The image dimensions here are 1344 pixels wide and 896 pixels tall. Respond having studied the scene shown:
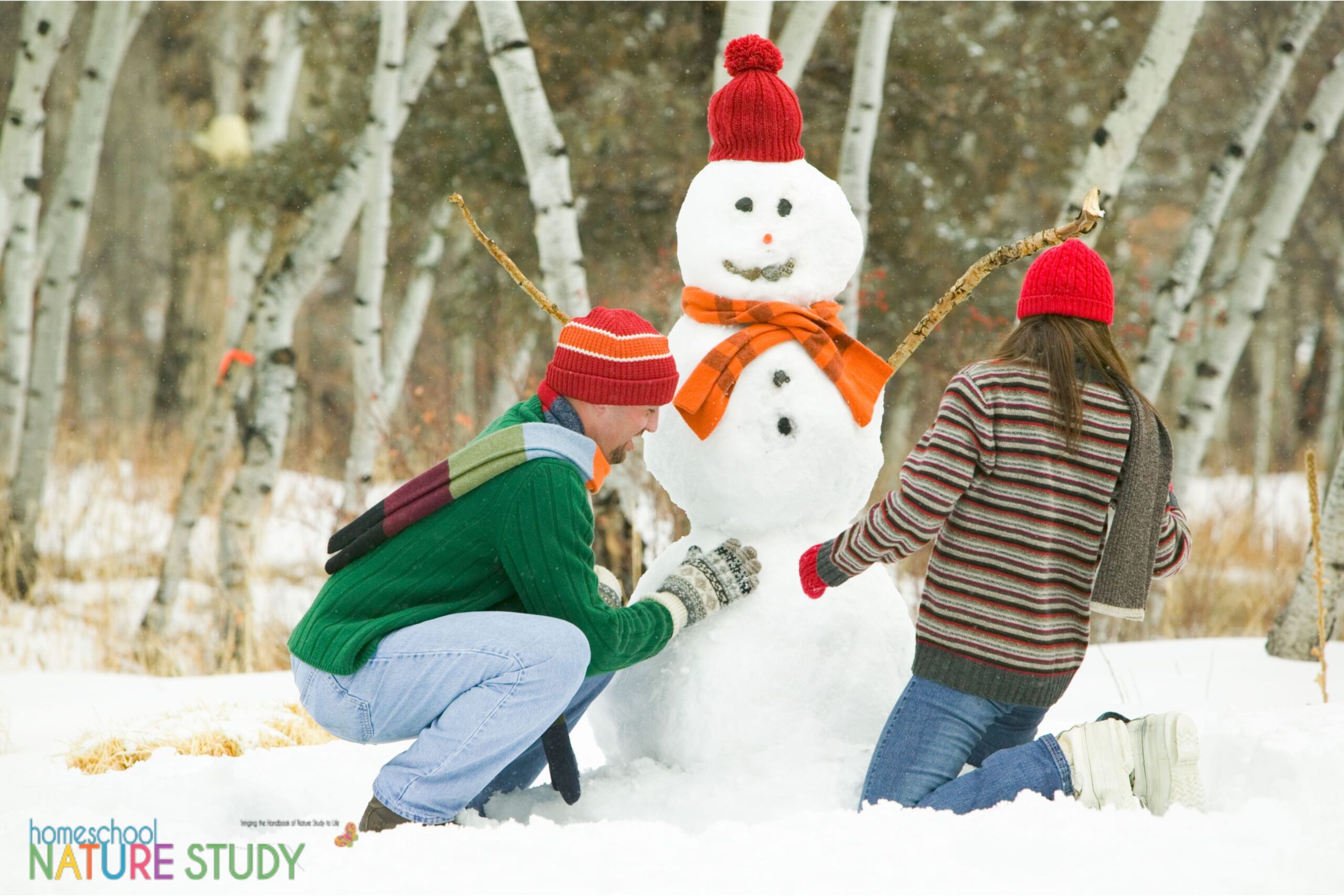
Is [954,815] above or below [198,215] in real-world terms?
below

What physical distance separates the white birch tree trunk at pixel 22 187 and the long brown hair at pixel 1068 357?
5523mm

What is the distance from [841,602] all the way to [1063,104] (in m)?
5.91

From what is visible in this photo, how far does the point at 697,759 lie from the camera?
2.51 meters

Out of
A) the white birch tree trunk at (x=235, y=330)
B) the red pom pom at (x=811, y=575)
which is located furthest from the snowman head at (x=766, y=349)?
the white birch tree trunk at (x=235, y=330)

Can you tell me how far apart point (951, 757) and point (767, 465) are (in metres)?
0.76

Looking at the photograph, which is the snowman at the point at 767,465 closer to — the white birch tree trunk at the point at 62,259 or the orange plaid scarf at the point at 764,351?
the orange plaid scarf at the point at 764,351

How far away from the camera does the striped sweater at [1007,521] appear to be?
2.23 metres

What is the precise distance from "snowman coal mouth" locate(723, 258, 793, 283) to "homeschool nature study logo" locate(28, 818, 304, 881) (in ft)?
5.17

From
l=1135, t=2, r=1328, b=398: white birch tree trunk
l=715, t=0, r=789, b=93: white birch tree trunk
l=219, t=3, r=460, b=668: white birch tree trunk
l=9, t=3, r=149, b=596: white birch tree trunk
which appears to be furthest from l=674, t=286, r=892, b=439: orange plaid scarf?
l=9, t=3, r=149, b=596: white birch tree trunk

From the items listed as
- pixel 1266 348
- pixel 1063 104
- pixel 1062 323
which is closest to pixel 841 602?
pixel 1062 323

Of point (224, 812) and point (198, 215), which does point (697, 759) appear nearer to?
point (224, 812)

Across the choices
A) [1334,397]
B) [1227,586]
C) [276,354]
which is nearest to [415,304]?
[276,354]

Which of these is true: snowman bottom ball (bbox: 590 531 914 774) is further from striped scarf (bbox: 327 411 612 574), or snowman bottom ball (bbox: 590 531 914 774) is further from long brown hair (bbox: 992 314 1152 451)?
long brown hair (bbox: 992 314 1152 451)

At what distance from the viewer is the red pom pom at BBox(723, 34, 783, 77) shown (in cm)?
278
